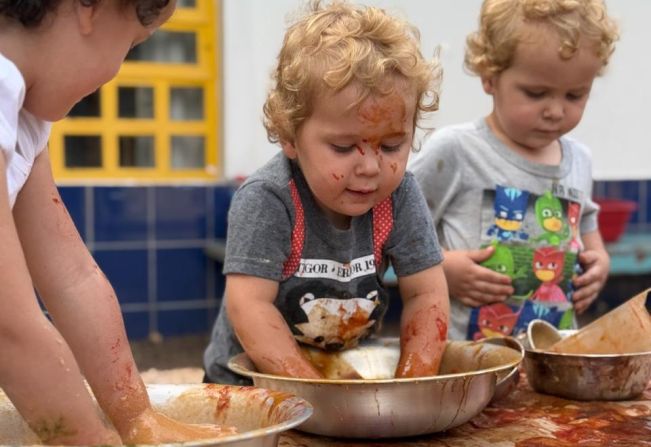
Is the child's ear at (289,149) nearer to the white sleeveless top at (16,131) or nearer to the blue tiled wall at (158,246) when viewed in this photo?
the white sleeveless top at (16,131)

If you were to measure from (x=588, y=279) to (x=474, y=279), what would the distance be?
267mm

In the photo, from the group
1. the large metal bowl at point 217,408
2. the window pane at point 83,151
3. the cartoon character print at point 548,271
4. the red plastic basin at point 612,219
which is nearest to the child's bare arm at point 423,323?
the large metal bowl at point 217,408

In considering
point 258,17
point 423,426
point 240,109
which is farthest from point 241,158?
point 423,426

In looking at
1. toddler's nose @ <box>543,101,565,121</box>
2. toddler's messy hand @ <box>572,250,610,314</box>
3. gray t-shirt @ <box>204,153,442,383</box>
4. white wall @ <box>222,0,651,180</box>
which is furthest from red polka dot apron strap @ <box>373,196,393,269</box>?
white wall @ <box>222,0,651,180</box>

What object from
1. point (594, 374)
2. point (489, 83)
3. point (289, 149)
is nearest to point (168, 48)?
point (489, 83)

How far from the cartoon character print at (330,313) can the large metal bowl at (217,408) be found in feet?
1.10

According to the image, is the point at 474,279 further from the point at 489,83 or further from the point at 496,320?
the point at 489,83

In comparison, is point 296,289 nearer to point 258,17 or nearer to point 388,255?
point 388,255

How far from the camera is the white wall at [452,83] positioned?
4.63 meters

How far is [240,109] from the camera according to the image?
466 centimetres

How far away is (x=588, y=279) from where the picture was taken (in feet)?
6.73

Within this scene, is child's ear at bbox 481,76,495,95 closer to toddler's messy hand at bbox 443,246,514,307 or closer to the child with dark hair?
toddler's messy hand at bbox 443,246,514,307

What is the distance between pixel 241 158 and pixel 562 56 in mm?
2880

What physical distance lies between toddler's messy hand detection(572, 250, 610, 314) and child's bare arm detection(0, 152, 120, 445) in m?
1.31
